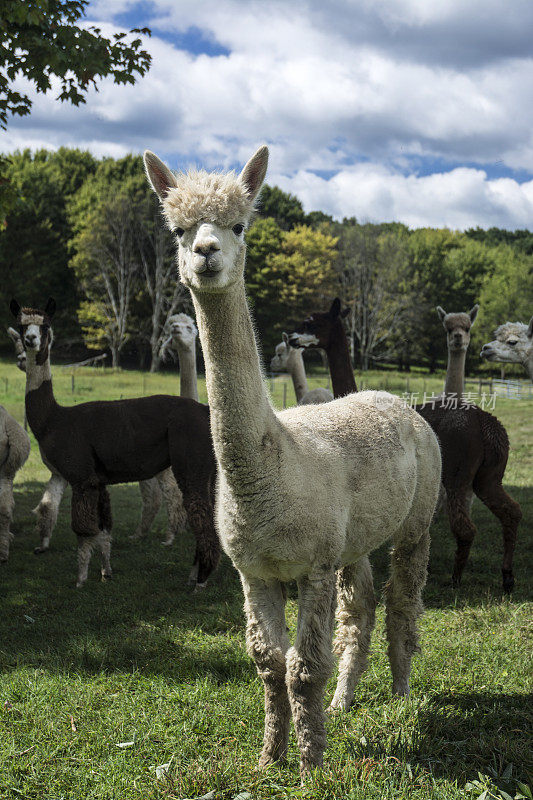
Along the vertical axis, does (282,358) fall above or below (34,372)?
above

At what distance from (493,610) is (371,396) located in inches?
94.7

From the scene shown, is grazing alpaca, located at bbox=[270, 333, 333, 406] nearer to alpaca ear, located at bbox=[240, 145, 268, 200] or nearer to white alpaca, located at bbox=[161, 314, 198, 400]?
white alpaca, located at bbox=[161, 314, 198, 400]

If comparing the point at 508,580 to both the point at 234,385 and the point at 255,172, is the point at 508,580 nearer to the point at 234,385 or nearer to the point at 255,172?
the point at 234,385

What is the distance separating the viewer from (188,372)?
7.78 m

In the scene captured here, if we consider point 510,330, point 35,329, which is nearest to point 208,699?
point 35,329

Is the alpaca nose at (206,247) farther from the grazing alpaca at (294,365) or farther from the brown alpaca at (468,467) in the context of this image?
the grazing alpaca at (294,365)

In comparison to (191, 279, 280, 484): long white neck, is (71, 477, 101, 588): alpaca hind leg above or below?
below

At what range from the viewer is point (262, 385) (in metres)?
2.59

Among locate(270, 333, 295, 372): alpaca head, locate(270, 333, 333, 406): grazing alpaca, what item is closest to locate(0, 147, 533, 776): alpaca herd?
locate(270, 333, 333, 406): grazing alpaca

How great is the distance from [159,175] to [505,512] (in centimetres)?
459

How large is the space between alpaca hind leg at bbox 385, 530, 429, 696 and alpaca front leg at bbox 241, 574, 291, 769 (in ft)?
3.28

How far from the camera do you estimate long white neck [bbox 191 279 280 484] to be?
Result: 2416 millimetres

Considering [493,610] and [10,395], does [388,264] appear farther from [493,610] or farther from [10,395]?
[493,610]

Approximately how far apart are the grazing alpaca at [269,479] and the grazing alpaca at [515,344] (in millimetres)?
3982
